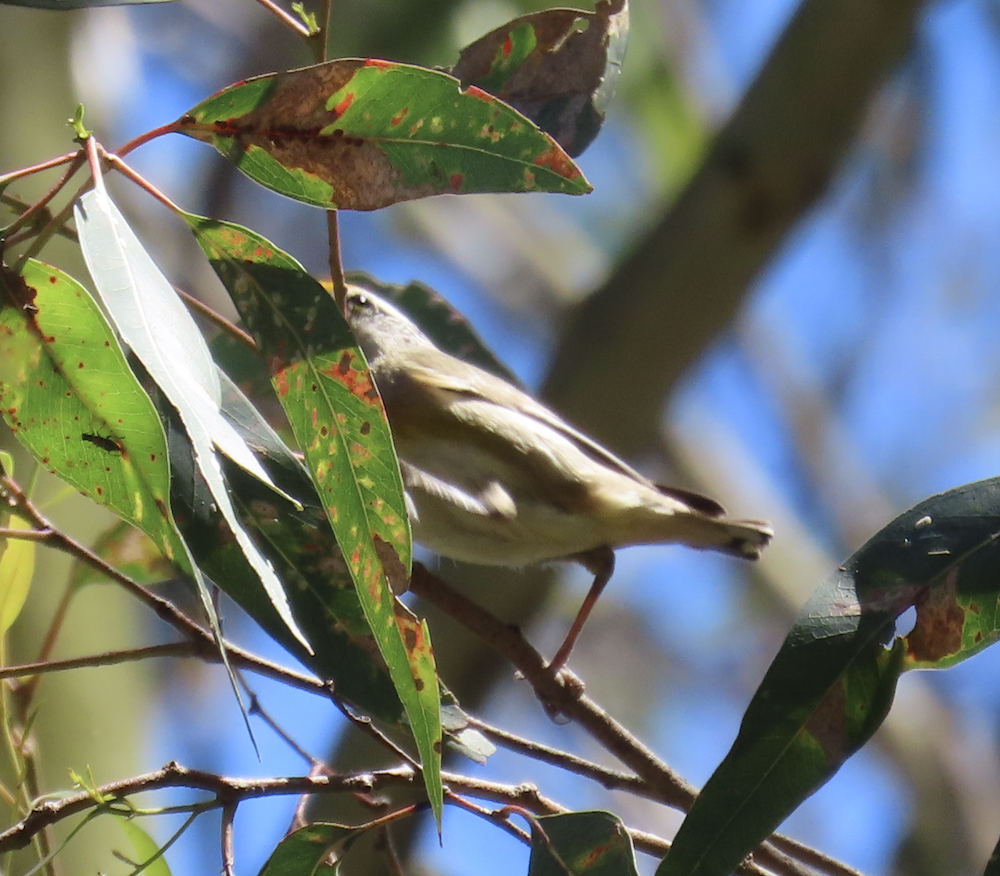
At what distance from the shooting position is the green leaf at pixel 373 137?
41.4 inches

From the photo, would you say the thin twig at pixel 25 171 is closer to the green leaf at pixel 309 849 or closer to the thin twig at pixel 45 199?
the thin twig at pixel 45 199

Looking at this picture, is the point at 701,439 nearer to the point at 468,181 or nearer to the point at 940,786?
the point at 940,786

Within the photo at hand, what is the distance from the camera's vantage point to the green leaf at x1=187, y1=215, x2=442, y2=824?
1.02m

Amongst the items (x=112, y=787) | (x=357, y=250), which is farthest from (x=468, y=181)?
(x=357, y=250)

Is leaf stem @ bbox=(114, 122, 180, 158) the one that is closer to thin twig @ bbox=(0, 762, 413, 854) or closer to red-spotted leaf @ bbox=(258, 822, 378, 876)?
thin twig @ bbox=(0, 762, 413, 854)

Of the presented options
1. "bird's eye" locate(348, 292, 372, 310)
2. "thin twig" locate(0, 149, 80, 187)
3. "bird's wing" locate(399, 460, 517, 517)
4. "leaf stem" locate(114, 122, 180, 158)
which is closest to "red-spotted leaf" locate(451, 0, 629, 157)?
"leaf stem" locate(114, 122, 180, 158)

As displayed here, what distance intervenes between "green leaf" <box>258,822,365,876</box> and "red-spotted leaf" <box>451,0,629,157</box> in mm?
898

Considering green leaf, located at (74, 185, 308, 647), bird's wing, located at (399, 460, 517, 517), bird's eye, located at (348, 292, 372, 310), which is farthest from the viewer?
bird's eye, located at (348, 292, 372, 310)

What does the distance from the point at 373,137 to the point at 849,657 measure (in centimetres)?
68

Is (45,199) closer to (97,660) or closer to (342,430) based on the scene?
(342,430)

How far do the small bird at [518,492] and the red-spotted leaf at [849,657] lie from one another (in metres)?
1.07

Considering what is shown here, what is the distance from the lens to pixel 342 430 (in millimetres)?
1074

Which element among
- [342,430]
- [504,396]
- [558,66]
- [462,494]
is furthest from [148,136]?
[504,396]

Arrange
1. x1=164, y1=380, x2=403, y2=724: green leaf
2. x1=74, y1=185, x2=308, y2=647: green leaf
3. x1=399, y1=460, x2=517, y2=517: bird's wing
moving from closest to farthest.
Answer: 1. x1=74, y1=185, x2=308, y2=647: green leaf
2. x1=164, y1=380, x2=403, y2=724: green leaf
3. x1=399, y1=460, x2=517, y2=517: bird's wing
